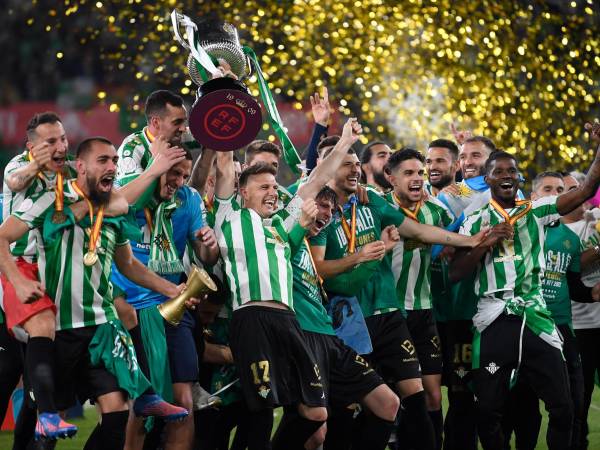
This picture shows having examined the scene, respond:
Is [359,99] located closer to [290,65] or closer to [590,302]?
[290,65]

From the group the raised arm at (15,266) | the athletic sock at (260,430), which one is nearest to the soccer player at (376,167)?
the athletic sock at (260,430)

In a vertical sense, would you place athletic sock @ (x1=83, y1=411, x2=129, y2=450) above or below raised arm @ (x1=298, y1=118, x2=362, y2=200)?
below

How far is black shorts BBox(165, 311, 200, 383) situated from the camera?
6.62m

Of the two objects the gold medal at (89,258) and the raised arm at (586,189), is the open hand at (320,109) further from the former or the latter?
the gold medal at (89,258)

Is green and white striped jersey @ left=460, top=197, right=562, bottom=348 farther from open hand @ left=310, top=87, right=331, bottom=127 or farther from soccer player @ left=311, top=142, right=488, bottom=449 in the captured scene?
open hand @ left=310, top=87, right=331, bottom=127

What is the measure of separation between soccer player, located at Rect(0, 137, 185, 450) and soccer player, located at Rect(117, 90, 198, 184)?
91 cm

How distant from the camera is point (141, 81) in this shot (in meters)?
13.8

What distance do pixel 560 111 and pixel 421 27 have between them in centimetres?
177

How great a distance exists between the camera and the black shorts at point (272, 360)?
6414 mm

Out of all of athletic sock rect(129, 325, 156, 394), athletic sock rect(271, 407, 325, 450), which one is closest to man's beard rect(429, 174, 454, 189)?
athletic sock rect(271, 407, 325, 450)

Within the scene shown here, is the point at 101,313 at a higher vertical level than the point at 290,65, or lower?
lower

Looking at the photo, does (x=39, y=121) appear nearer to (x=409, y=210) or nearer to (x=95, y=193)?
(x=95, y=193)

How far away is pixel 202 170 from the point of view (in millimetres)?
7219

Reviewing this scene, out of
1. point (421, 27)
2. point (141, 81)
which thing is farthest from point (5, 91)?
point (421, 27)
